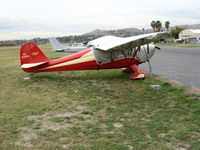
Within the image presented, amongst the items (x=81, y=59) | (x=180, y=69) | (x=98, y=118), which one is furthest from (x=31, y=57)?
(x=180, y=69)

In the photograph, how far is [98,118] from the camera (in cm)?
554

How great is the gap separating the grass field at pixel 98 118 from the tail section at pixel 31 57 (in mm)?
1721

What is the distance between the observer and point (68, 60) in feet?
35.7

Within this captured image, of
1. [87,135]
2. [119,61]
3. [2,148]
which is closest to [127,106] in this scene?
[87,135]

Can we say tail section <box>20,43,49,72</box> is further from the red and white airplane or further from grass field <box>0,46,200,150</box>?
grass field <box>0,46,200,150</box>

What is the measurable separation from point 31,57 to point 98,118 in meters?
6.43

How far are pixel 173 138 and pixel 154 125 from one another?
683 mm

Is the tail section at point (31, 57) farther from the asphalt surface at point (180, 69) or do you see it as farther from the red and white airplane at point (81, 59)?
the asphalt surface at point (180, 69)

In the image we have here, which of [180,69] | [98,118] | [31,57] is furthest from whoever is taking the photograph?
Result: [180,69]

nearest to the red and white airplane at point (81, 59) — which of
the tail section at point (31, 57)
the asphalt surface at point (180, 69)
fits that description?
the tail section at point (31, 57)

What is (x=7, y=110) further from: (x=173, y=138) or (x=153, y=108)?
(x=173, y=138)

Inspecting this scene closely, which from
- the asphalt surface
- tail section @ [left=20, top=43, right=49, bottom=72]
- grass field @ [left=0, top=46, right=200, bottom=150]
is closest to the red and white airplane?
tail section @ [left=20, top=43, right=49, bottom=72]

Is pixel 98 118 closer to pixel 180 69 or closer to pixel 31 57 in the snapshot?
pixel 31 57

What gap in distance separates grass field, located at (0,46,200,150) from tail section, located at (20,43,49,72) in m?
1.72
